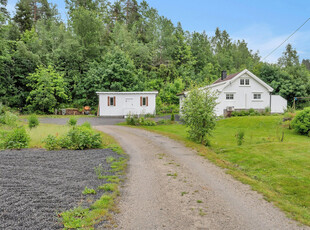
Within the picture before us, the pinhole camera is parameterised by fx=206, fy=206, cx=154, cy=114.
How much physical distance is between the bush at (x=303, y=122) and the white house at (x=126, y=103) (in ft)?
46.4

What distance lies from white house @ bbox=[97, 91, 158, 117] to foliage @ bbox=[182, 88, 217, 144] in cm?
1348

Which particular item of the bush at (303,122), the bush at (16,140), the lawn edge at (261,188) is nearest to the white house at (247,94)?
the bush at (303,122)

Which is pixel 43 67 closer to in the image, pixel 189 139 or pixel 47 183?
pixel 189 139

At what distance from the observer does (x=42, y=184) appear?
4383 millimetres

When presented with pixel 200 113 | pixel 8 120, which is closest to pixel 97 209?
pixel 200 113

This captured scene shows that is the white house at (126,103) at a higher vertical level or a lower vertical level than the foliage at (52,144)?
higher

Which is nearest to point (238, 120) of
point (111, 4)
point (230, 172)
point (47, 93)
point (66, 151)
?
point (230, 172)

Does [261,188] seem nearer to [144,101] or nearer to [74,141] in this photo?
[74,141]

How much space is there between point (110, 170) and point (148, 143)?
171 inches

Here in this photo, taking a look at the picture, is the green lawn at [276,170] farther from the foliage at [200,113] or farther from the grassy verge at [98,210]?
the grassy verge at [98,210]

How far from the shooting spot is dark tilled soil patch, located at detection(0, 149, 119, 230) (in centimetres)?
306

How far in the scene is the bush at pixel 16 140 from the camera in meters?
7.99

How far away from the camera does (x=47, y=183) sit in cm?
446

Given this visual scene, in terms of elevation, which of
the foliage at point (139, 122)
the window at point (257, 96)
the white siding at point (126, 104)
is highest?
the window at point (257, 96)
